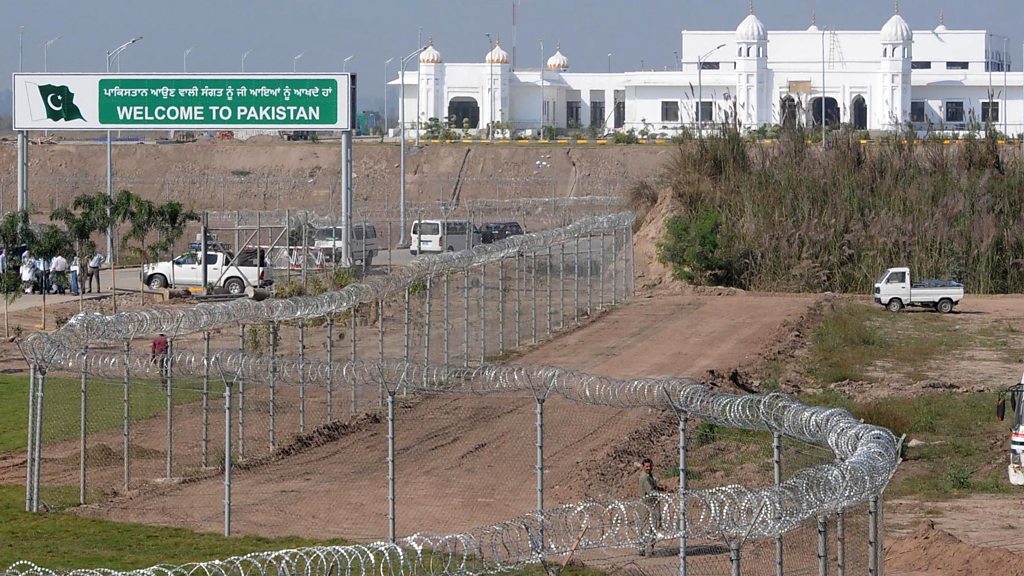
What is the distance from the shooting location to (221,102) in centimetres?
4509

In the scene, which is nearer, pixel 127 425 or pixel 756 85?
pixel 127 425

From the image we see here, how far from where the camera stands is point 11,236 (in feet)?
116

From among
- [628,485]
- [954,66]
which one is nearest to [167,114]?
[628,485]

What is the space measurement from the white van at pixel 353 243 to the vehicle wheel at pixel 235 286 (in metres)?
3.44

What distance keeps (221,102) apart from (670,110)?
55933 mm

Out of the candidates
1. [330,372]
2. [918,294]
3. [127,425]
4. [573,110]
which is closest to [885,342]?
[918,294]

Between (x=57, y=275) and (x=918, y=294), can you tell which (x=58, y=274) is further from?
(x=918, y=294)

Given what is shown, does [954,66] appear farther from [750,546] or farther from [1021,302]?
[750,546]

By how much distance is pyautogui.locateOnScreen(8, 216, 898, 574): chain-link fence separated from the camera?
478 inches

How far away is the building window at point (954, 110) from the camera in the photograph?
94.2 metres

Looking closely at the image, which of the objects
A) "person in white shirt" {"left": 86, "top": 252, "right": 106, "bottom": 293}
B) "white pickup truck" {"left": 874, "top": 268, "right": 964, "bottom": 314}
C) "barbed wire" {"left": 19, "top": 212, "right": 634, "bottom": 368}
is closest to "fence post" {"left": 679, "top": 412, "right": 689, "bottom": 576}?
"barbed wire" {"left": 19, "top": 212, "right": 634, "bottom": 368}

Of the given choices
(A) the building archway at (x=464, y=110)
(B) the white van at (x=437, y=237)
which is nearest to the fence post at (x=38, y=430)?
(B) the white van at (x=437, y=237)

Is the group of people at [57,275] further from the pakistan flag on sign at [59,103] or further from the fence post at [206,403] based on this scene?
the fence post at [206,403]

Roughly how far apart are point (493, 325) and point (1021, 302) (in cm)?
1609
